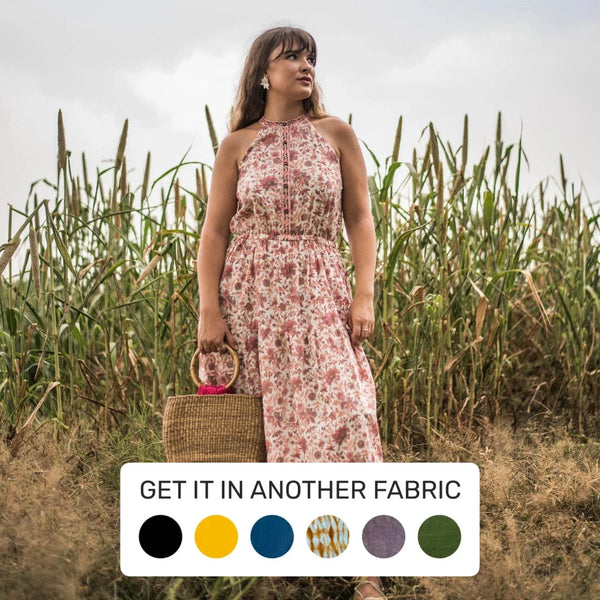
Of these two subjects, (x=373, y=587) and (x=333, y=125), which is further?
(x=333, y=125)

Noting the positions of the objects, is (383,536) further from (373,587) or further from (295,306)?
(295,306)

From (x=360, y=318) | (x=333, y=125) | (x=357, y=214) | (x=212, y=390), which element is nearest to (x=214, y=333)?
(x=212, y=390)

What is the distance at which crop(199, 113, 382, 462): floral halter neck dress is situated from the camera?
183 cm

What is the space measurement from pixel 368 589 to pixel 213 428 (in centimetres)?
49

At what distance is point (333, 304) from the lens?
6.21 ft

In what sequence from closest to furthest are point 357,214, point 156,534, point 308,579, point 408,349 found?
point 156,534 → point 308,579 → point 357,214 → point 408,349

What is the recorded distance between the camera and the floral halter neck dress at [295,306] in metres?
1.83

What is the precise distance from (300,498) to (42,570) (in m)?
0.54

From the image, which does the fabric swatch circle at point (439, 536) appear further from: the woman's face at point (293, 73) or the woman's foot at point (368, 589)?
the woman's face at point (293, 73)

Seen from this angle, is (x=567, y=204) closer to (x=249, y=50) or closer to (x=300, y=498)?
(x=249, y=50)

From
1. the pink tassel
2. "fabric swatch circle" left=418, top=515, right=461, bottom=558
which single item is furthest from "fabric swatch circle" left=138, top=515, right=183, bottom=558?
"fabric swatch circle" left=418, top=515, right=461, bottom=558

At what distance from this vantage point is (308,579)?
6.05 feet

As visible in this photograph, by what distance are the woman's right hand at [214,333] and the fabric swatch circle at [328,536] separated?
478 mm

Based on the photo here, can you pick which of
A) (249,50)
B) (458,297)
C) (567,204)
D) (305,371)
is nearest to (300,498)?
(305,371)
